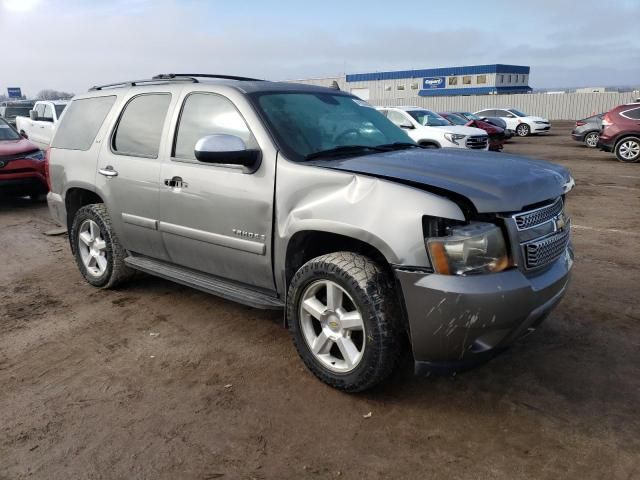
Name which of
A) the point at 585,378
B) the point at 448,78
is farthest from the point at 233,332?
the point at 448,78

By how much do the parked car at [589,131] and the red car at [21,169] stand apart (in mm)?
18225

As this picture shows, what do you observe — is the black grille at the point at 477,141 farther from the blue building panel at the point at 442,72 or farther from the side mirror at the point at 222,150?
the blue building panel at the point at 442,72

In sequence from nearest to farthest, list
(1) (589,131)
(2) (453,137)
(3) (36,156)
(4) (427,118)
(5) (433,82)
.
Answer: (3) (36,156)
(2) (453,137)
(4) (427,118)
(1) (589,131)
(5) (433,82)

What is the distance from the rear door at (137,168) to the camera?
402 cm

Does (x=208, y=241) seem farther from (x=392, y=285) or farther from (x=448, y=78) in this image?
(x=448, y=78)

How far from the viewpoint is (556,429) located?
9.03 ft

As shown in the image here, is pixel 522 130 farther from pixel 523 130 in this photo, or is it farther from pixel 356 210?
pixel 356 210

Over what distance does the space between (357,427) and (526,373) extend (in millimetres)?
1215

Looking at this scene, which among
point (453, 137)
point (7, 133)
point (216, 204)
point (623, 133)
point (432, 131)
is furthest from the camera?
point (623, 133)

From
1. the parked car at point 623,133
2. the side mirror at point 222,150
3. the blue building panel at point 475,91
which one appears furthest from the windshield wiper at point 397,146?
the blue building panel at point 475,91

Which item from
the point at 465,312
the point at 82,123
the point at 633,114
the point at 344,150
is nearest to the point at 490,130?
the point at 633,114

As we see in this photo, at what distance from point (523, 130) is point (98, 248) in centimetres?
2564

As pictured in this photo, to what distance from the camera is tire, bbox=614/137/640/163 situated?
14.9 meters

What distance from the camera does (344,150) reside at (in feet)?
11.7
